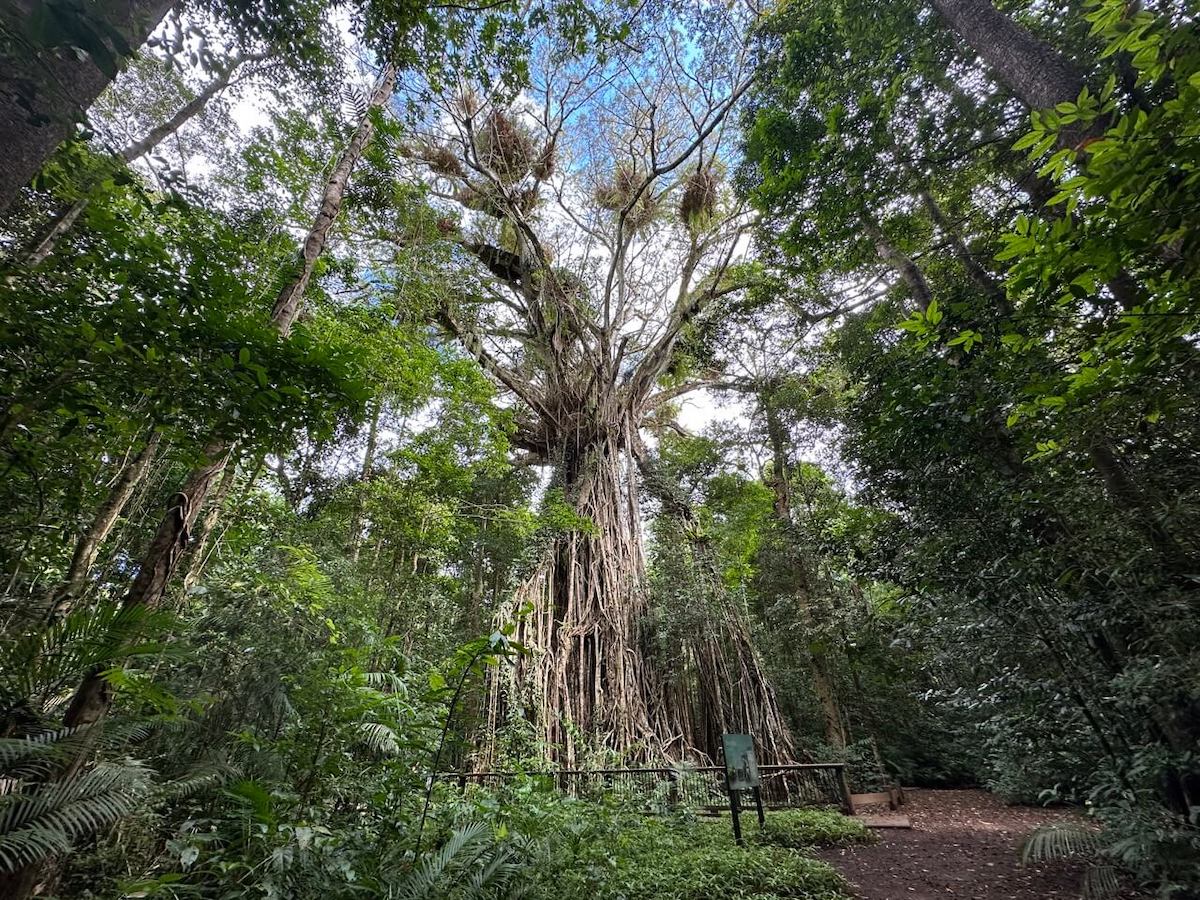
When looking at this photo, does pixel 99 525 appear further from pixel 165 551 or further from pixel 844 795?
pixel 844 795

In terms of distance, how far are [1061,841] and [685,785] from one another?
3.36 metres

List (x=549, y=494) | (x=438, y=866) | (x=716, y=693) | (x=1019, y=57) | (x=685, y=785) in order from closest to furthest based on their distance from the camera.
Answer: (x=438, y=866) → (x=1019, y=57) → (x=685, y=785) → (x=716, y=693) → (x=549, y=494)

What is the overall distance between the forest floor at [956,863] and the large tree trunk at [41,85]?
4.91m

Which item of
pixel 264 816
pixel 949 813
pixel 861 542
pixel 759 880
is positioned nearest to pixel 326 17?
pixel 264 816

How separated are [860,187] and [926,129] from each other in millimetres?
469

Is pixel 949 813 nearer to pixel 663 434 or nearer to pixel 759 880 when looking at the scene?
pixel 759 880

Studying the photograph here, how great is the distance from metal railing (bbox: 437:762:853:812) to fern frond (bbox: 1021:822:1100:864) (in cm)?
221

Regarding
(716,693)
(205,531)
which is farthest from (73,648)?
(716,693)

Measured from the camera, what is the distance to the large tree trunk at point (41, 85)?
3.11ft

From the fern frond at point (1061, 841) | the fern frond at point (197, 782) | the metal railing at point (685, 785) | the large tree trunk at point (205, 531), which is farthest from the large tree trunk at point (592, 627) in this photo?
the fern frond at point (1061, 841)

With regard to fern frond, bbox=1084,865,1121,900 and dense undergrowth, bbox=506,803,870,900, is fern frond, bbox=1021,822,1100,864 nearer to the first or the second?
fern frond, bbox=1084,865,1121,900

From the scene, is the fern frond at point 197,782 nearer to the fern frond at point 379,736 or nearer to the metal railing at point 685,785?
the fern frond at point 379,736

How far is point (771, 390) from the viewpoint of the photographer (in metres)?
8.05

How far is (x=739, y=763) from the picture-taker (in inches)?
156
